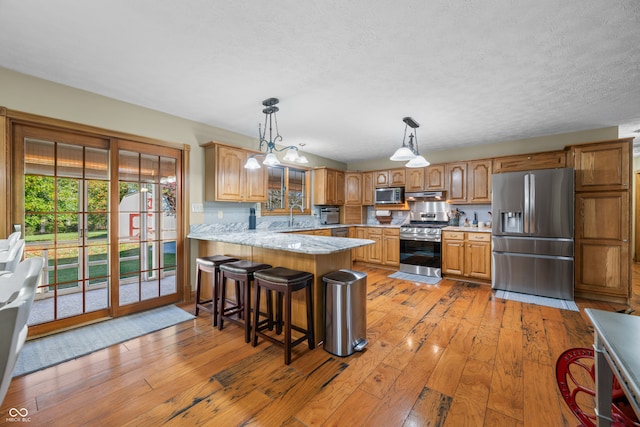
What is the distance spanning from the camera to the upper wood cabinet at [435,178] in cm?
525

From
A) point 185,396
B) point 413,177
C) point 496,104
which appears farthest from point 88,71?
point 413,177

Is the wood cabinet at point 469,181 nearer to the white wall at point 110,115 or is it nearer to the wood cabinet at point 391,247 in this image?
the wood cabinet at point 391,247

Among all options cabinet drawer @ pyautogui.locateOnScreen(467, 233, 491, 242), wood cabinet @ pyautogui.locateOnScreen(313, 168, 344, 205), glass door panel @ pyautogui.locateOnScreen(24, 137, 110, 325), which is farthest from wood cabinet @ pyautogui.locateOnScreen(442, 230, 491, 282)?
glass door panel @ pyautogui.locateOnScreen(24, 137, 110, 325)

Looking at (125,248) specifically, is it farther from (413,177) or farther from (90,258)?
(413,177)

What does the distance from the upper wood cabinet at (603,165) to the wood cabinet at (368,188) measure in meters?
3.40

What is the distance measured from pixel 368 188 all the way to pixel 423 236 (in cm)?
178

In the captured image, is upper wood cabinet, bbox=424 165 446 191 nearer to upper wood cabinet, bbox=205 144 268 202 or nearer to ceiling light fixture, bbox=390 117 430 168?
ceiling light fixture, bbox=390 117 430 168

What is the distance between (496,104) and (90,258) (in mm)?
4879

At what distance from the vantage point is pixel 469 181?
4.96m

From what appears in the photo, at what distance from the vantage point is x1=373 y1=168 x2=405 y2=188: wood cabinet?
5.80m

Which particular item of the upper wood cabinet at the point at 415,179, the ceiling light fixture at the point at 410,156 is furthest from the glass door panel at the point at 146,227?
Answer: the upper wood cabinet at the point at 415,179

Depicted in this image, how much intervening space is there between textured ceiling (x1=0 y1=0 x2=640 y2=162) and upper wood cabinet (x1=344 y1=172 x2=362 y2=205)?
2846mm

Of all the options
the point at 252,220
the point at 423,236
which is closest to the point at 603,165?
the point at 423,236

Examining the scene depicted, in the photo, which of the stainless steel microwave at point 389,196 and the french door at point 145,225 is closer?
the french door at point 145,225
